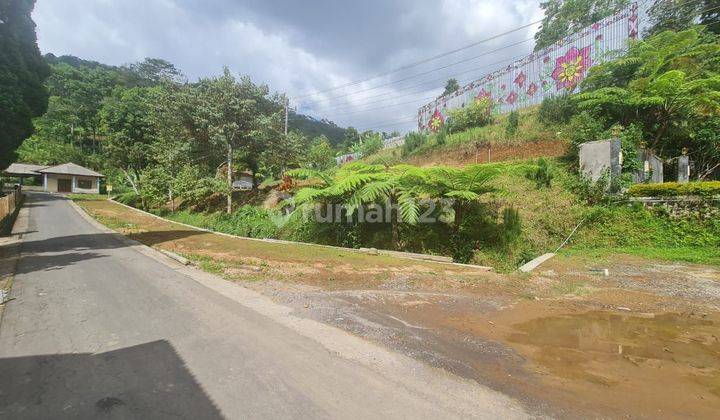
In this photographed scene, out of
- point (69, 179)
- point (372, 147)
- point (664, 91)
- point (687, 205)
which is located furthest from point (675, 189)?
point (69, 179)

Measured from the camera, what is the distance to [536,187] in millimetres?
10281

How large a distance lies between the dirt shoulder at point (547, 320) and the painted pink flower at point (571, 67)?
13427mm

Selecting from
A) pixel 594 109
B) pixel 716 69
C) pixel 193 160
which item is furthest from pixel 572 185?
pixel 193 160

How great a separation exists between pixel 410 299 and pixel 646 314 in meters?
2.99

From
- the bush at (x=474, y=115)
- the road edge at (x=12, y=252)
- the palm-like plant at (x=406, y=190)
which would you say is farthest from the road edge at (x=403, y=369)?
the bush at (x=474, y=115)

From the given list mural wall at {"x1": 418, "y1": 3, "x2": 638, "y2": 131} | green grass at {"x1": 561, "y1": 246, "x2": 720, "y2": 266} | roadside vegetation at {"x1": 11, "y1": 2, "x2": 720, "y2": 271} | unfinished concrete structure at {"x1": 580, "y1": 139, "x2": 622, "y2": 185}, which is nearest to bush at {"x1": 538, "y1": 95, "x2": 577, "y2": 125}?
roadside vegetation at {"x1": 11, "y1": 2, "x2": 720, "y2": 271}

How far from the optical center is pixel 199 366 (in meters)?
2.85

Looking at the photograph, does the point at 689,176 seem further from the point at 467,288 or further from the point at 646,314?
the point at 467,288

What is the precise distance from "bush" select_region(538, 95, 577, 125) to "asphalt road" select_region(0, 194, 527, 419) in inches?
590

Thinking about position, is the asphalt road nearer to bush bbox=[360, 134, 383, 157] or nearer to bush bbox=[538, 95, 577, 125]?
bush bbox=[538, 95, 577, 125]

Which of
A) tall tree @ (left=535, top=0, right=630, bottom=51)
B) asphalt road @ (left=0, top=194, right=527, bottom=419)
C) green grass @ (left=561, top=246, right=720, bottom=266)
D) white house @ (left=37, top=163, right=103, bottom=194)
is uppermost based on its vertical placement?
tall tree @ (left=535, top=0, right=630, bottom=51)

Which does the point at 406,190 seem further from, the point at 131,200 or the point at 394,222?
the point at 131,200

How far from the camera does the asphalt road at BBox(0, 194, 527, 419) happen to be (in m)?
2.30

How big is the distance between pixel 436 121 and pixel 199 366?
26076mm
